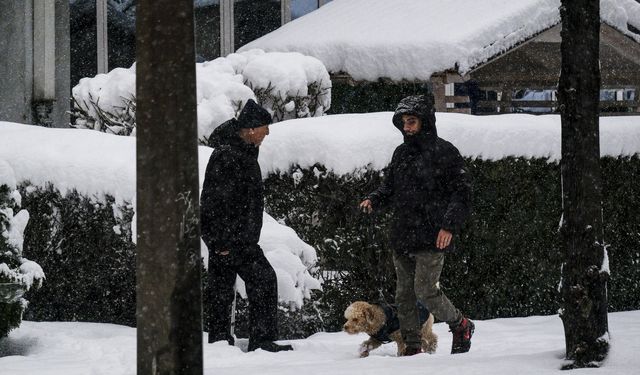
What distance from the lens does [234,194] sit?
24.5ft

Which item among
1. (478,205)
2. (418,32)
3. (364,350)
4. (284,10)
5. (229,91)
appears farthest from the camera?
(284,10)

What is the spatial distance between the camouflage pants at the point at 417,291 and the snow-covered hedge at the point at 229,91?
4.38 meters

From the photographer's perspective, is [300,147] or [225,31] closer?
[300,147]

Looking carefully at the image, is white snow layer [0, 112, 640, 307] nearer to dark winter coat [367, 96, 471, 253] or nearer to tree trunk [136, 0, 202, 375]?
dark winter coat [367, 96, 471, 253]

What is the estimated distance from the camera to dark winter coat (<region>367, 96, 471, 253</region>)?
7.11 m

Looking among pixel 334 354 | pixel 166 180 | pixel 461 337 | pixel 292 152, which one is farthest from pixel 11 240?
pixel 166 180

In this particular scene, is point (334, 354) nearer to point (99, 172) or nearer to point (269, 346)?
point (269, 346)

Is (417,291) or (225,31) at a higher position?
(225,31)

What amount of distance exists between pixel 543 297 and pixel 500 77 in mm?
9570

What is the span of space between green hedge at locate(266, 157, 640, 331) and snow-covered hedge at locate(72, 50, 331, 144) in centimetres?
300

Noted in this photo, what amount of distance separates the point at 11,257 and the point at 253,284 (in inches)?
66.0

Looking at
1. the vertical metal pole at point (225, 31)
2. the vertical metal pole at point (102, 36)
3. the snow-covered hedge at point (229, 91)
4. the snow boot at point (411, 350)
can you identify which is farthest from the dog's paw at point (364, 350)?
the vertical metal pole at point (225, 31)

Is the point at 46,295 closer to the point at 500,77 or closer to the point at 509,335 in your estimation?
the point at 509,335

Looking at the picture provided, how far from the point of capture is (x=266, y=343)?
7.64 meters
